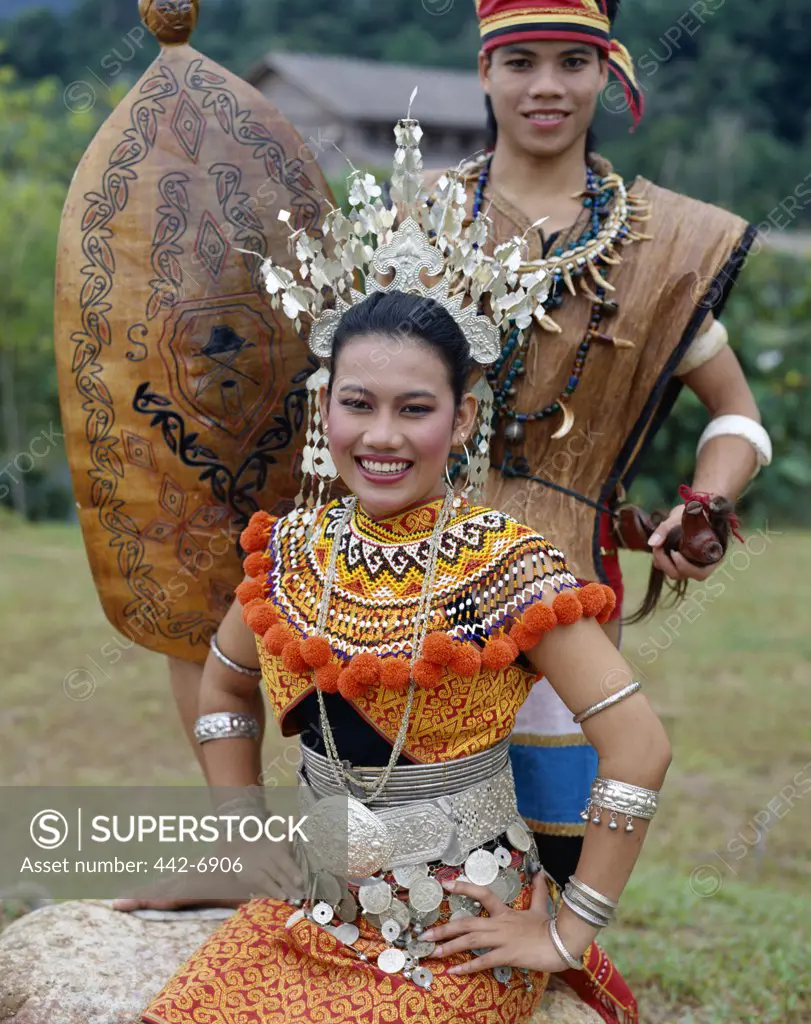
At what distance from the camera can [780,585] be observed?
805 centimetres

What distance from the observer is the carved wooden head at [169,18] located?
99.2 inches

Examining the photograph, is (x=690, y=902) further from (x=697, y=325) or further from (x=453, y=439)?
(x=453, y=439)

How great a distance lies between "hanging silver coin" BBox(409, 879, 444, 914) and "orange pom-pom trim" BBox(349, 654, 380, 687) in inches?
13.4

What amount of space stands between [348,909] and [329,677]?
0.38m

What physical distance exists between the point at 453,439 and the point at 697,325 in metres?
0.70

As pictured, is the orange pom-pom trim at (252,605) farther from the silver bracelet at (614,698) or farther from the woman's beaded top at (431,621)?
the silver bracelet at (614,698)

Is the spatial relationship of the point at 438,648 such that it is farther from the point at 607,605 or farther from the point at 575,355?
the point at 575,355

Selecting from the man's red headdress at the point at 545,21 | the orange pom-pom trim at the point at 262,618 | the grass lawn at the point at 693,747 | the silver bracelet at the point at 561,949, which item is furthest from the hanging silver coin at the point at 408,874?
the man's red headdress at the point at 545,21

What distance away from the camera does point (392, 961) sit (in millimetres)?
1956

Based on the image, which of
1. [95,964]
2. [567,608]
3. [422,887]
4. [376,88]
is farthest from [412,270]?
[376,88]

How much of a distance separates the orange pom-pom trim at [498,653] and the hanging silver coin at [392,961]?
0.48m

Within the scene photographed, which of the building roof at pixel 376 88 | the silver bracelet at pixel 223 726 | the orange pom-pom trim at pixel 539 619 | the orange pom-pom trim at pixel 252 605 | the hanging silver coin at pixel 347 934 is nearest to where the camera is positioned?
the orange pom-pom trim at pixel 539 619

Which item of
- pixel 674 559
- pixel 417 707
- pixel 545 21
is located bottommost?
pixel 417 707

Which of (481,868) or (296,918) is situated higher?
(481,868)
